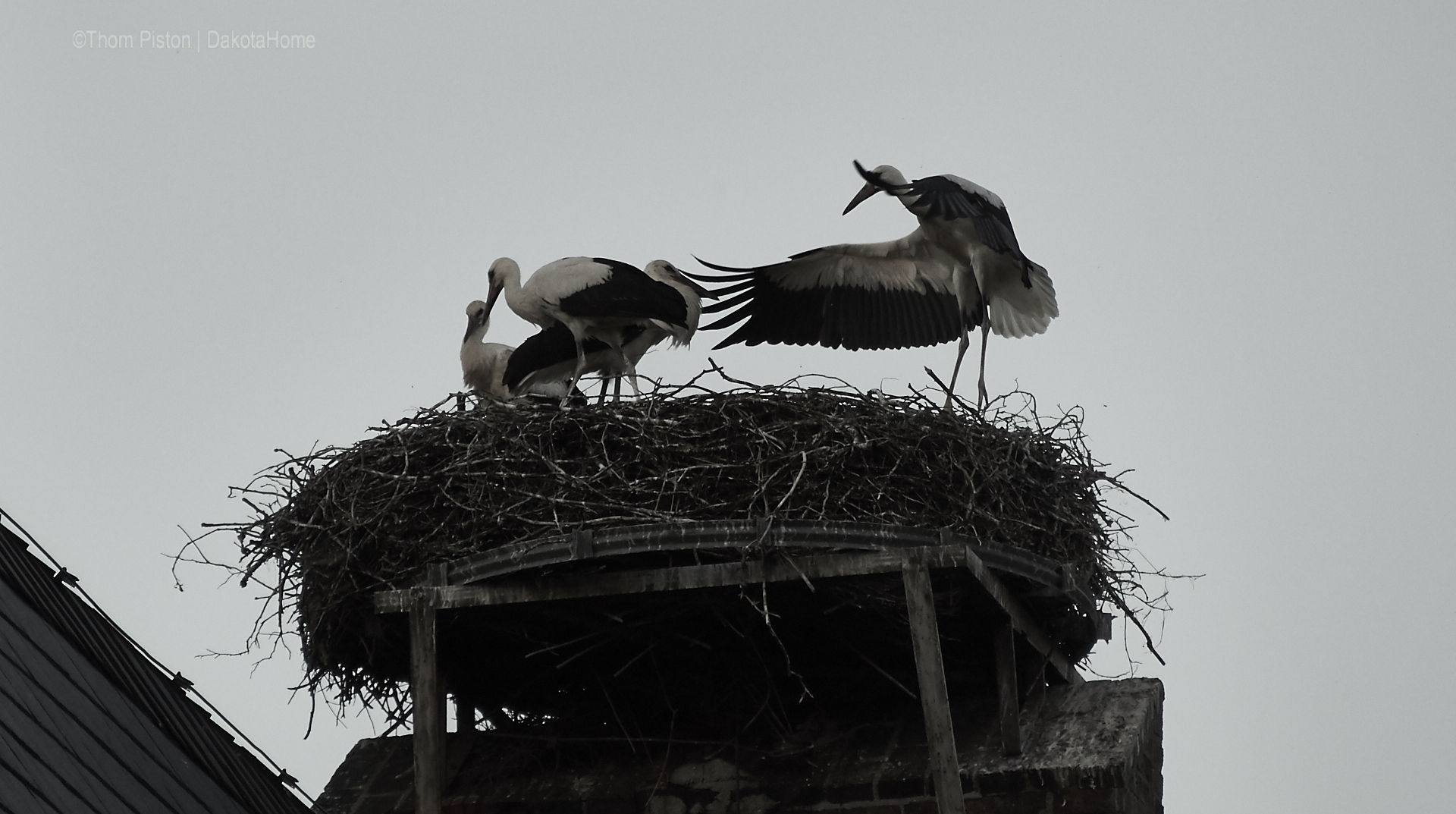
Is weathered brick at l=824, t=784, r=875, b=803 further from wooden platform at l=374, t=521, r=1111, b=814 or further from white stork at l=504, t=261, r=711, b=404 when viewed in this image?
white stork at l=504, t=261, r=711, b=404

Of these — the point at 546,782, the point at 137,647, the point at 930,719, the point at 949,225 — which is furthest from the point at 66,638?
the point at 949,225

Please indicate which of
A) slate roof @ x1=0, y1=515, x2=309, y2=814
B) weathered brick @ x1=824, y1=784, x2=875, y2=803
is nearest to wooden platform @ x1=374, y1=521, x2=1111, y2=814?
weathered brick @ x1=824, y1=784, x2=875, y2=803

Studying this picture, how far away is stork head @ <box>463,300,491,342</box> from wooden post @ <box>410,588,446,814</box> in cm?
407

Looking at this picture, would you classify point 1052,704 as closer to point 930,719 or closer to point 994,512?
point 994,512

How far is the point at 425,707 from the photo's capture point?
7.06 meters

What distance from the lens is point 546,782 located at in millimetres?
7926

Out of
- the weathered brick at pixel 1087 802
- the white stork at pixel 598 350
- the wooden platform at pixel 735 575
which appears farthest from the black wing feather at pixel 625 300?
the weathered brick at pixel 1087 802

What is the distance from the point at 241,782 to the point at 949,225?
434 cm

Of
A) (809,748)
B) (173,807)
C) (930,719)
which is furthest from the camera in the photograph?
(809,748)

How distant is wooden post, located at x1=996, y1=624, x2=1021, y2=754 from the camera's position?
735 cm

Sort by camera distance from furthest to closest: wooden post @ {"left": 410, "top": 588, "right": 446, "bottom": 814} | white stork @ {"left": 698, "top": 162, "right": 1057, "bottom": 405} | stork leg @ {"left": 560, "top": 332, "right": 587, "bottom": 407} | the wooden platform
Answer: white stork @ {"left": 698, "top": 162, "right": 1057, "bottom": 405} < stork leg @ {"left": 560, "top": 332, "right": 587, "bottom": 407} < wooden post @ {"left": 410, "top": 588, "right": 446, "bottom": 814} < the wooden platform

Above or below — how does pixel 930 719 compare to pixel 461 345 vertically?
below

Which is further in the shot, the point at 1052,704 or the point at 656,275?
the point at 656,275

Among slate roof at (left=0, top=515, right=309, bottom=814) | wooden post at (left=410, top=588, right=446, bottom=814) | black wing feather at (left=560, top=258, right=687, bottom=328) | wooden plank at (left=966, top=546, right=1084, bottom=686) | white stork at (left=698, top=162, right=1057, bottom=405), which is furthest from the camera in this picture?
white stork at (left=698, top=162, right=1057, bottom=405)
